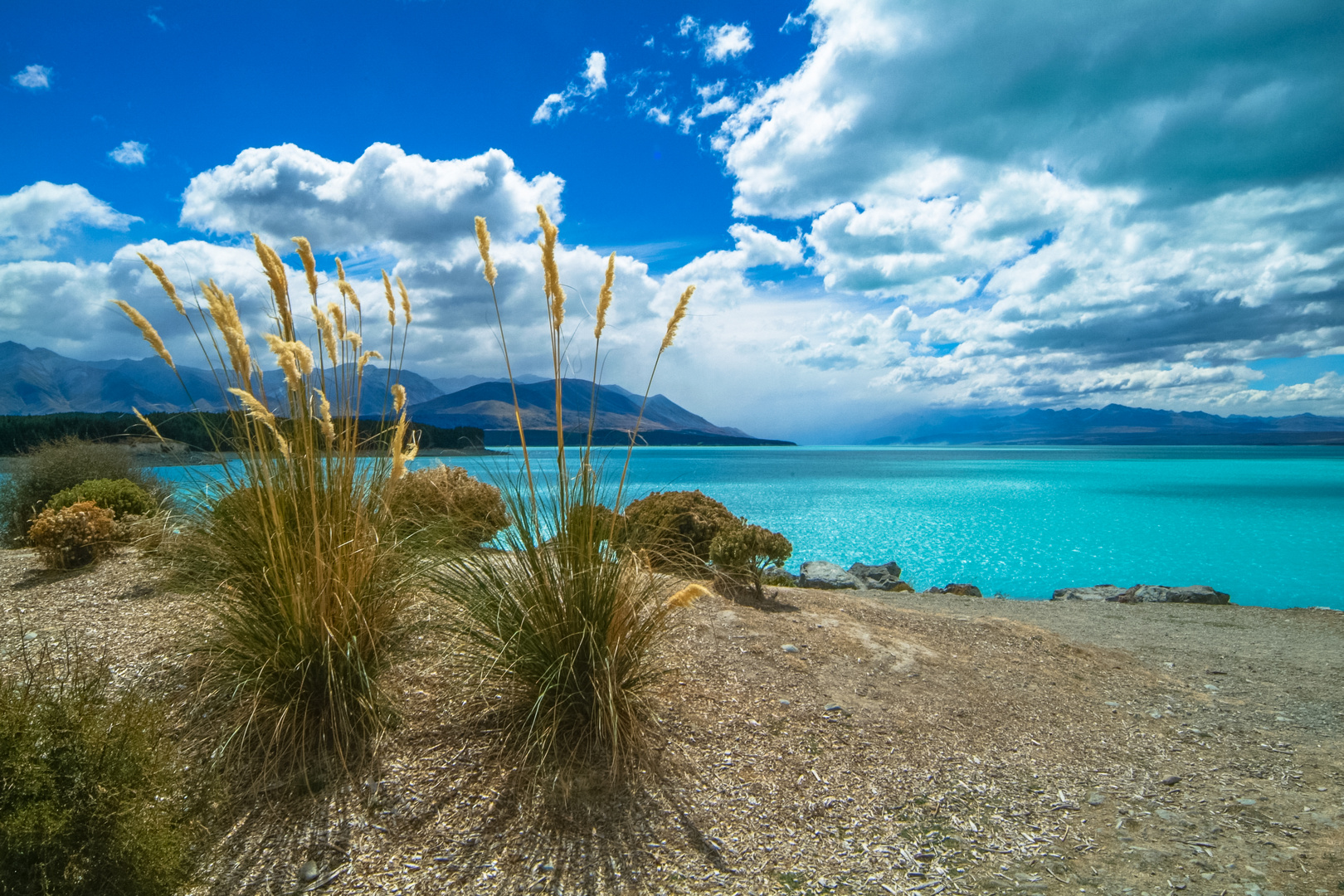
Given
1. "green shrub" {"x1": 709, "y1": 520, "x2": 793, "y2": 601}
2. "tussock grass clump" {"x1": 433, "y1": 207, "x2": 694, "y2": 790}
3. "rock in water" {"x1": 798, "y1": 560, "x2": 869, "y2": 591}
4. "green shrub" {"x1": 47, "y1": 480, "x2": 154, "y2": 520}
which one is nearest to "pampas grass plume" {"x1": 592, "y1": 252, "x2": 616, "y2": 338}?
"tussock grass clump" {"x1": 433, "y1": 207, "x2": 694, "y2": 790}

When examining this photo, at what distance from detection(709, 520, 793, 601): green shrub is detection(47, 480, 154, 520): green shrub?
7.20 metres

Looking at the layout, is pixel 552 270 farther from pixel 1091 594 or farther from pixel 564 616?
pixel 1091 594

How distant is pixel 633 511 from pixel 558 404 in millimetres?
6623

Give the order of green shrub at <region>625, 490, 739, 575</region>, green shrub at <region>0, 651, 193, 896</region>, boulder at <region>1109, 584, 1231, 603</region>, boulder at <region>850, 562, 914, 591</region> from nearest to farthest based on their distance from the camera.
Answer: green shrub at <region>0, 651, 193, 896</region>, green shrub at <region>625, 490, 739, 575</region>, boulder at <region>1109, 584, 1231, 603</region>, boulder at <region>850, 562, 914, 591</region>

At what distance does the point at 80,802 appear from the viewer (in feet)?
8.20

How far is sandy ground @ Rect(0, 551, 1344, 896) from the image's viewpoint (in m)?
3.20

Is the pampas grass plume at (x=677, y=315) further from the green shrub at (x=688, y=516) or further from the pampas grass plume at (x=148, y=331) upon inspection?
the green shrub at (x=688, y=516)

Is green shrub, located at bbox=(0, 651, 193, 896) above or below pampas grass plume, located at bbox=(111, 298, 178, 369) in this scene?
A: below

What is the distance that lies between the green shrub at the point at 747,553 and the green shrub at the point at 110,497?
720cm

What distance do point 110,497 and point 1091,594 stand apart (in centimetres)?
1817

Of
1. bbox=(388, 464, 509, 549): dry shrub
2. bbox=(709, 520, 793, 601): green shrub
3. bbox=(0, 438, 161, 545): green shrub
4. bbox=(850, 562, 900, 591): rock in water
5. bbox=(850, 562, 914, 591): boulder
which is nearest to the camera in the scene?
bbox=(388, 464, 509, 549): dry shrub

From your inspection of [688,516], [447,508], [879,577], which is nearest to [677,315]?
[447,508]

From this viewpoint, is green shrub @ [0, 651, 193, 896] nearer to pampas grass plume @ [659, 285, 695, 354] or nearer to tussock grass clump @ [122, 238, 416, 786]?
tussock grass clump @ [122, 238, 416, 786]

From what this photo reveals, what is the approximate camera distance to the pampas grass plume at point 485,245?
3.72 metres
